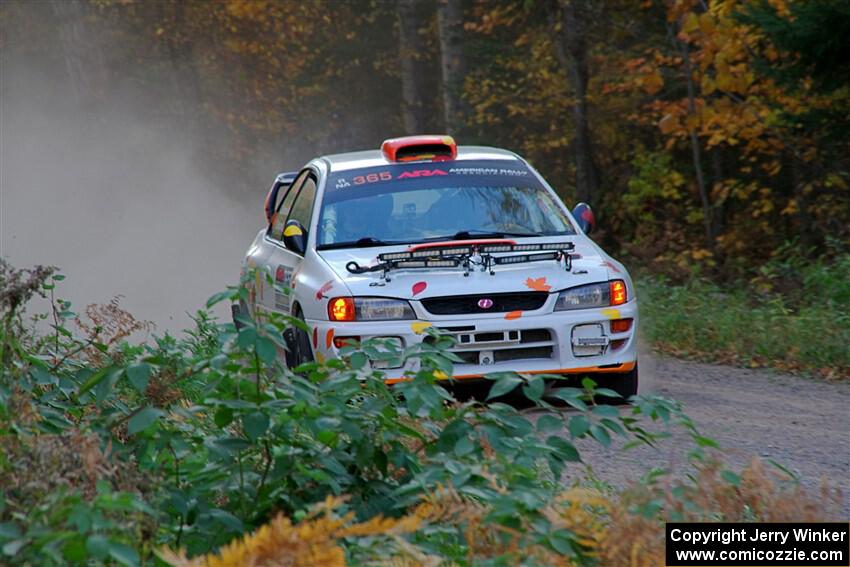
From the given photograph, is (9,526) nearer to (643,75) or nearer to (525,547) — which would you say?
(525,547)

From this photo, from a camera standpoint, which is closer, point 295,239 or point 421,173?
point 295,239

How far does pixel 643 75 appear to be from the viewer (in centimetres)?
2034

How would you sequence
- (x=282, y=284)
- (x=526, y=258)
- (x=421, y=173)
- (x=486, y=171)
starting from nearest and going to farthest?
(x=526, y=258) → (x=282, y=284) → (x=421, y=173) → (x=486, y=171)

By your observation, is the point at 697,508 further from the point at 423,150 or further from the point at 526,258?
the point at 423,150

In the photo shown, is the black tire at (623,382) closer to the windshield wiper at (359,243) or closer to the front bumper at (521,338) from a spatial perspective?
the front bumper at (521,338)

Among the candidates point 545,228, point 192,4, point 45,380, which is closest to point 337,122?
point 192,4

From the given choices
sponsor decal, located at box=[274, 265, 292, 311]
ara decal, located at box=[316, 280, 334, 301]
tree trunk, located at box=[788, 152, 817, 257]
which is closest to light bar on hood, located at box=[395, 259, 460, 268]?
ara decal, located at box=[316, 280, 334, 301]

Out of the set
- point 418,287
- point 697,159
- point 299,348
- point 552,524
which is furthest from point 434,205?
point 697,159

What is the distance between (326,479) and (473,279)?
3795 mm

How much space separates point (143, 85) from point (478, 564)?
1628 inches

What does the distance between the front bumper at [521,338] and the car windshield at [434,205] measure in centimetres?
117

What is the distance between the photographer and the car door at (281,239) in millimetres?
9625

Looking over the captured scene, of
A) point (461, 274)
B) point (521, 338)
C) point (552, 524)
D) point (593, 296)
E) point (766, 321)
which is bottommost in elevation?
point (766, 321)

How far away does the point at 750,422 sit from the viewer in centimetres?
870
